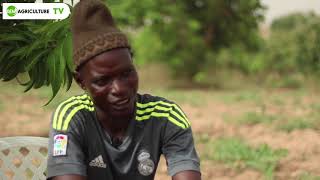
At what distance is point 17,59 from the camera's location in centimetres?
241

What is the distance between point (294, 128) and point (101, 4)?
5.53 meters

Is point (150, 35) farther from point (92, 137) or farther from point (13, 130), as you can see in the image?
point (92, 137)

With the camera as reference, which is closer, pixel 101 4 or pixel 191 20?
pixel 101 4

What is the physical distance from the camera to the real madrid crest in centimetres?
194

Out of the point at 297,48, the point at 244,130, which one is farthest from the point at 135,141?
the point at 297,48

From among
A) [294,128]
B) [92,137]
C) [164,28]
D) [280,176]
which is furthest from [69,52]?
[164,28]

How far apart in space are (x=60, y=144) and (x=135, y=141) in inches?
10.3

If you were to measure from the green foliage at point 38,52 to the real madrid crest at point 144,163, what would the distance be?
535mm

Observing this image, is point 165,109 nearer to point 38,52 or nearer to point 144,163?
point 144,163

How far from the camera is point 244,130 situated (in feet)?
23.4

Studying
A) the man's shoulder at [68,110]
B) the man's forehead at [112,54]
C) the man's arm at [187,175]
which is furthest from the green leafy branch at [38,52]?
the man's arm at [187,175]

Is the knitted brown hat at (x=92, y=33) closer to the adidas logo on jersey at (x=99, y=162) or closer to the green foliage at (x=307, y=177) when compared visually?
the adidas logo on jersey at (x=99, y=162)

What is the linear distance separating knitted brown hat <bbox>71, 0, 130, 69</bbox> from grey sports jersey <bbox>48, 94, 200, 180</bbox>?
0.69 feet

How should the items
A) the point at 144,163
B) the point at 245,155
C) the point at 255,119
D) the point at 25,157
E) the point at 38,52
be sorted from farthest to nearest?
the point at 255,119
the point at 245,155
the point at 25,157
the point at 38,52
the point at 144,163
